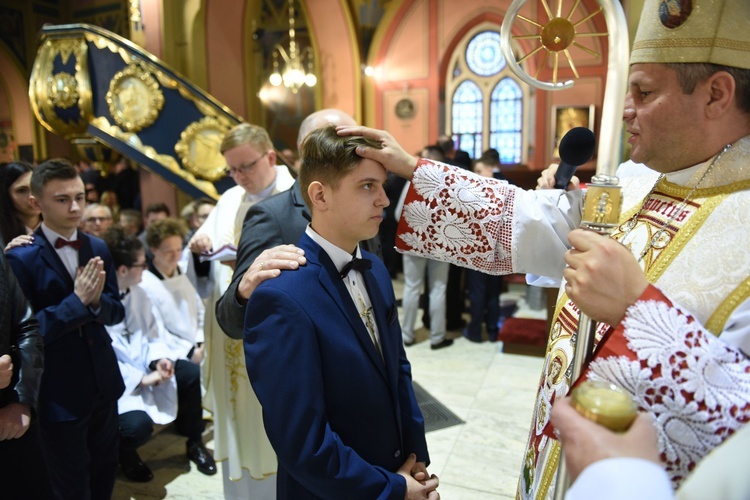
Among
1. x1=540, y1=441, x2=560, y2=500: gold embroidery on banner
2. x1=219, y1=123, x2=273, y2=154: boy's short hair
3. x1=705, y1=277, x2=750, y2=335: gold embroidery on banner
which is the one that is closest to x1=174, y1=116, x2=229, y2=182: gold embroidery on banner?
x1=219, y1=123, x2=273, y2=154: boy's short hair

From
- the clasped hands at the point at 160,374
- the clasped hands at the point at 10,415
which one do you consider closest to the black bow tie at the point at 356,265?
the clasped hands at the point at 10,415

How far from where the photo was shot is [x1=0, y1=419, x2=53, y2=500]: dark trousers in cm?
191

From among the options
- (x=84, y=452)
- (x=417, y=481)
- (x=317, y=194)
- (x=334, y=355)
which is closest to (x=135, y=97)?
(x=84, y=452)

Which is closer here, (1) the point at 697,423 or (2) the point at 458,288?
(1) the point at 697,423

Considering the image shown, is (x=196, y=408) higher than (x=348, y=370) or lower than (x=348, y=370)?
lower

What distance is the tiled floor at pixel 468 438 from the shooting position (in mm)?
3168

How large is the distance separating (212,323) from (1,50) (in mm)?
13309

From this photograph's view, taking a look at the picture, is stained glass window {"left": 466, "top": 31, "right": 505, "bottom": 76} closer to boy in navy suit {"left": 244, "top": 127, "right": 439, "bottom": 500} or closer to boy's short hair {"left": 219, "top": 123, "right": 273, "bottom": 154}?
boy's short hair {"left": 219, "top": 123, "right": 273, "bottom": 154}

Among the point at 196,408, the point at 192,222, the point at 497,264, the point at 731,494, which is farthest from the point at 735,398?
the point at 192,222

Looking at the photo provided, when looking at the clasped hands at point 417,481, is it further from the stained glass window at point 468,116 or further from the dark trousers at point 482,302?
the stained glass window at point 468,116

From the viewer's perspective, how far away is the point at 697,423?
89 centimetres

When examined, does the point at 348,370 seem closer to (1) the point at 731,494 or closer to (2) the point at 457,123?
(1) the point at 731,494

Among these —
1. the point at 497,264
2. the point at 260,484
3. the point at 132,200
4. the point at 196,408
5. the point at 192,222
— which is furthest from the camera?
the point at 132,200

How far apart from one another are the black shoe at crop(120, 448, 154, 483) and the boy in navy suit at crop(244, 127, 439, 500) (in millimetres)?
2148
